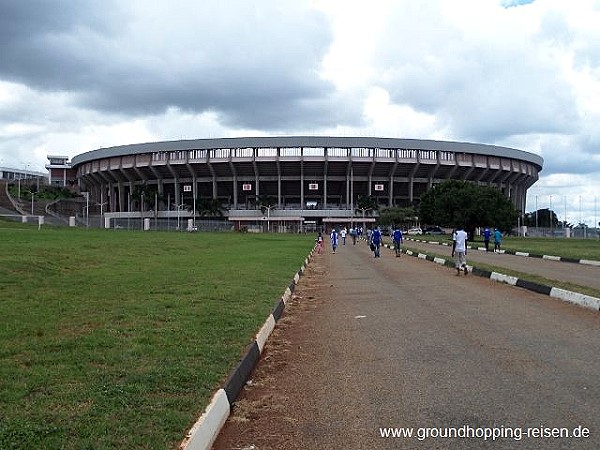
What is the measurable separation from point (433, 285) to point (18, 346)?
11098 millimetres

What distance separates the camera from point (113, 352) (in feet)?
20.1

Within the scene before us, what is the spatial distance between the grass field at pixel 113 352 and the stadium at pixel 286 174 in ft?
272

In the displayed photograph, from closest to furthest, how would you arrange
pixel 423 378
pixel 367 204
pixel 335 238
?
1. pixel 423 378
2. pixel 335 238
3. pixel 367 204

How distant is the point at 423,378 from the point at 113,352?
3148 mm

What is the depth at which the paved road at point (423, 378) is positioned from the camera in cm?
437

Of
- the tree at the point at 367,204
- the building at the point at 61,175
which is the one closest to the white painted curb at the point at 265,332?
the tree at the point at 367,204

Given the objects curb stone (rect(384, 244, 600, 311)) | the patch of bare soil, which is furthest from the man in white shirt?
the patch of bare soil

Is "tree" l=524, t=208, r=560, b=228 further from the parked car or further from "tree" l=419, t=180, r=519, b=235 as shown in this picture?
"tree" l=419, t=180, r=519, b=235

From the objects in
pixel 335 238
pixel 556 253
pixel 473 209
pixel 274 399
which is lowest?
Result: pixel 556 253

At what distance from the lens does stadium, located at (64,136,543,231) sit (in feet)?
315

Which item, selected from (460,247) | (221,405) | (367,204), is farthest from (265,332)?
(367,204)

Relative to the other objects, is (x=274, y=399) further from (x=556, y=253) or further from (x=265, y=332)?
(x=556, y=253)

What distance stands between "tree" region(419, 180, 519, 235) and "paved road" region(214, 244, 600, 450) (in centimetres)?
5121

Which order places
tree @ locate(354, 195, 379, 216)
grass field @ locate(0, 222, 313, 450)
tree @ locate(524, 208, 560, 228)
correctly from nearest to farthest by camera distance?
1. grass field @ locate(0, 222, 313, 450)
2. tree @ locate(354, 195, 379, 216)
3. tree @ locate(524, 208, 560, 228)
